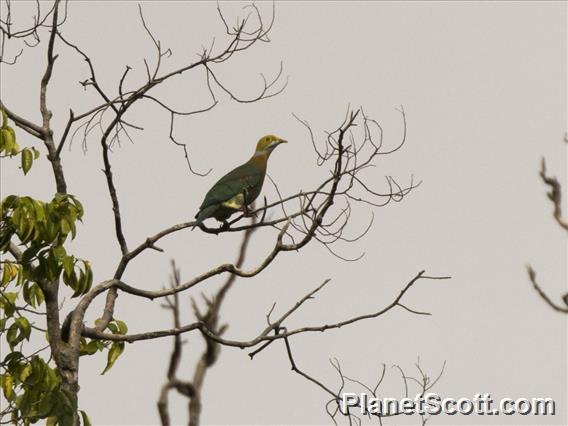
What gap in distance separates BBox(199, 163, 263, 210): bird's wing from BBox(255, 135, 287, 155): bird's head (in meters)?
0.29

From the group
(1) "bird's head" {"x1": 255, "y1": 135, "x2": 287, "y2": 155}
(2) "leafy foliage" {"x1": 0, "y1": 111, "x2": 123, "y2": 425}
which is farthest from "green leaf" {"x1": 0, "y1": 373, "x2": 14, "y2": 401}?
(1) "bird's head" {"x1": 255, "y1": 135, "x2": 287, "y2": 155}

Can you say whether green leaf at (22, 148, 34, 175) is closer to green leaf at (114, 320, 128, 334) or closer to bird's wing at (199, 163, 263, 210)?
green leaf at (114, 320, 128, 334)

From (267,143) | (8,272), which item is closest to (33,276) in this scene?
(8,272)

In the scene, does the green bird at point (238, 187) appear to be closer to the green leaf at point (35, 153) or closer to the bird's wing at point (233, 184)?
the bird's wing at point (233, 184)

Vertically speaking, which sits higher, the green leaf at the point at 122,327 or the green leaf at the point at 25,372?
the green leaf at the point at 122,327

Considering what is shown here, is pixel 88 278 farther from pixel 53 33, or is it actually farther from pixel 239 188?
pixel 239 188

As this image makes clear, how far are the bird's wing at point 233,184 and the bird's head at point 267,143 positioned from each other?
29 centimetres

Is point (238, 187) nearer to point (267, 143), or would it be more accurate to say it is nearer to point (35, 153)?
point (267, 143)

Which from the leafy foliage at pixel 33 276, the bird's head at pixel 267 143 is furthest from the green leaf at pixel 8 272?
the bird's head at pixel 267 143

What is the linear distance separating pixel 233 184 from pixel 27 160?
2679 mm

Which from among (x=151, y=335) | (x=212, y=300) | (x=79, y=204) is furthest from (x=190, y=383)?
(x=79, y=204)

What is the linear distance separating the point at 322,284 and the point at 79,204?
160cm

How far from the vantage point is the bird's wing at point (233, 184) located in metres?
8.53

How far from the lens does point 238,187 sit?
29.1ft
